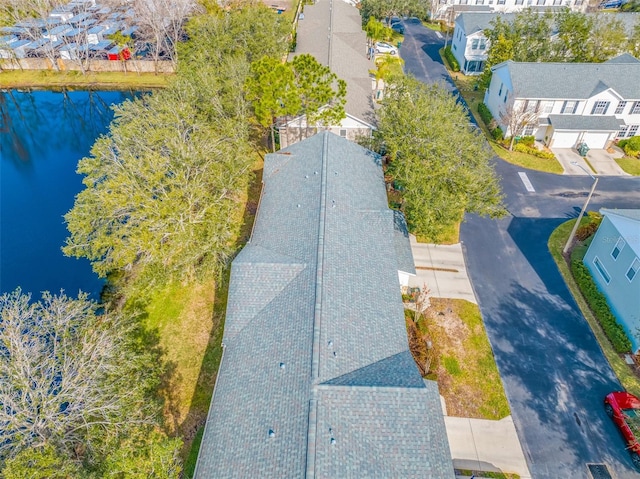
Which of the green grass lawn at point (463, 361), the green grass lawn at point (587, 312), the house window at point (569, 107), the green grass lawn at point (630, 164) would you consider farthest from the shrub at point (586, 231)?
the house window at point (569, 107)

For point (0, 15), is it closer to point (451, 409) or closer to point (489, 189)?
point (489, 189)

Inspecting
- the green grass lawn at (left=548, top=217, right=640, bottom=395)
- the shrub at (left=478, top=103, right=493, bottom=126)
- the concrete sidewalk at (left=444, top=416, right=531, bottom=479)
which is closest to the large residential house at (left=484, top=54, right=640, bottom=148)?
the shrub at (left=478, top=103, right=493, bottom=126)

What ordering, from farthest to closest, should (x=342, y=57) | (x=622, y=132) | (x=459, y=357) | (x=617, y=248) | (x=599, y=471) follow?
(x=342, y=57), (x=622, y=132), (x=617, y=248), (x=459, y=357), (x=599, y=471)

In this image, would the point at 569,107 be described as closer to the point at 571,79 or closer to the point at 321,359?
the point at 571,79

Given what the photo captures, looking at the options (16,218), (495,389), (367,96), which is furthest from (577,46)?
(16,218)

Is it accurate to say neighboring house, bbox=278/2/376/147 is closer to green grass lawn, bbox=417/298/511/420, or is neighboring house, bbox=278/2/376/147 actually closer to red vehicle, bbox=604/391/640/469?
green grass lawn, bbox=417/298/511/420

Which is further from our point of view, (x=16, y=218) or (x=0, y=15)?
(x=0, y=15)

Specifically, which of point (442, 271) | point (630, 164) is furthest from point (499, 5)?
point (442, 271)
